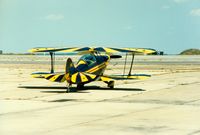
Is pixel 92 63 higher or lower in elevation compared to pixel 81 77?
higher

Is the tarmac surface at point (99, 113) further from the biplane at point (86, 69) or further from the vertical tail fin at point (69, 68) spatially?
the vertical tail fin at point (69, 68)

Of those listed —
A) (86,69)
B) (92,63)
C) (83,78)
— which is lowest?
(83,78)

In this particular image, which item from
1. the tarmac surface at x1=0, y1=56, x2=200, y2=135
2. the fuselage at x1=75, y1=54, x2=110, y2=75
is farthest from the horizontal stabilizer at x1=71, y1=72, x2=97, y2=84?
the fuselage at x1=75, y1=54, x2=110, y2=75

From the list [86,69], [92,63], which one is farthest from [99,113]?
[92,63]

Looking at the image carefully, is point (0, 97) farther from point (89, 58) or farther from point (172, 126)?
point (172, 126)

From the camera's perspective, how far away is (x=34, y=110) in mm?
19609

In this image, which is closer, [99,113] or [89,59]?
[99,113]

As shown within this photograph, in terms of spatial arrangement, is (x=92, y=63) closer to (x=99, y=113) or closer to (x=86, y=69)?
(x=86, y=69)

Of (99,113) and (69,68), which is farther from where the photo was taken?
(69,68)

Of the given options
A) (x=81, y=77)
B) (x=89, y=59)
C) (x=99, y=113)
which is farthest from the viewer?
(x=89, y=59)

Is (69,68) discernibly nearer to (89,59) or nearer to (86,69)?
(86,69)

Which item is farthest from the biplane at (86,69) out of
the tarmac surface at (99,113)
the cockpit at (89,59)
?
the tarmac surface at (99,113)

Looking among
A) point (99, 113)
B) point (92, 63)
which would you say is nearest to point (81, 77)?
point (92, 63)

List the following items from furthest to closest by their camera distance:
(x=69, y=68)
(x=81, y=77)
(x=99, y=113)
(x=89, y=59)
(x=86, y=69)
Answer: (x=89, y=59)
(x=86, y=69)
(x=81, y=77)
(x=69, y=68)
(x=99, y=113)
